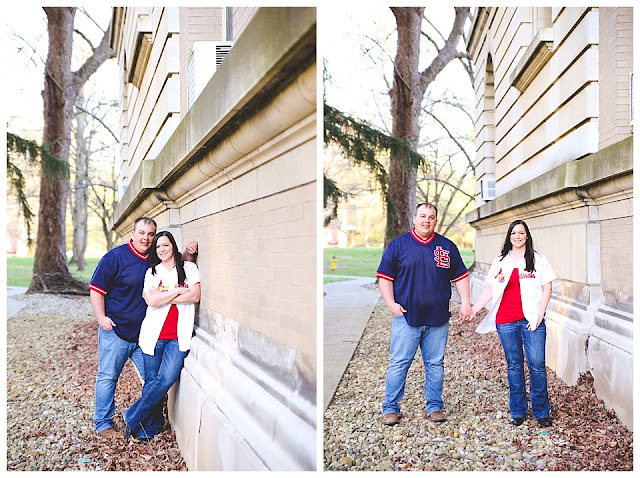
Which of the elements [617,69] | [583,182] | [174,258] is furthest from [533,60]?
[174,258]

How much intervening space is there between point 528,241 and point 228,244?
102 inches

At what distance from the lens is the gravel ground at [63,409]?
5184mm

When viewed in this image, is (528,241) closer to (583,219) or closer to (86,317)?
(583,219)

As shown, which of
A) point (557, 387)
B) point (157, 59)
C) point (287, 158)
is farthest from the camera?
point (157, 59)

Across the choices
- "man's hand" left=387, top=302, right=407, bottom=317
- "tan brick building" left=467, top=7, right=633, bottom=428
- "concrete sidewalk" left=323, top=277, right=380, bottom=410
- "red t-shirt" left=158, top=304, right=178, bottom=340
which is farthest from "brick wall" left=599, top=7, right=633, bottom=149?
"red t-shirt" left=158, top=304, right=178, bottom=340

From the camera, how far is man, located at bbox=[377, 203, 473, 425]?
5.54 metres

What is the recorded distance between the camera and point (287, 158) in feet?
10.8

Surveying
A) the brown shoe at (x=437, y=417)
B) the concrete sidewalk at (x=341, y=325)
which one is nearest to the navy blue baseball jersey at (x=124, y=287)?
the concrete sidewalk at (x=341, y=325)

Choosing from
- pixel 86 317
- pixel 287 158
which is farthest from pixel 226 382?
pixel 86 317

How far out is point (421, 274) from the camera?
556 cm

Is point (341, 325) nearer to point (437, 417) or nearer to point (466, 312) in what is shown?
point (437, 417)

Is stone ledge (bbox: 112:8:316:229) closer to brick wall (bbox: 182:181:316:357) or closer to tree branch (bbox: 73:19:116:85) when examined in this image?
brick wall (bbox: 182:181:316:357)

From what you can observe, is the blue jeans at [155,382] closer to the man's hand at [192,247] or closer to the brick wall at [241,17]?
the man's hand at [192,247]

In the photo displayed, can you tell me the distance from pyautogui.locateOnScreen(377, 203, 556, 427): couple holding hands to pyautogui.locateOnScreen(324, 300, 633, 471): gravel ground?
0.26m
